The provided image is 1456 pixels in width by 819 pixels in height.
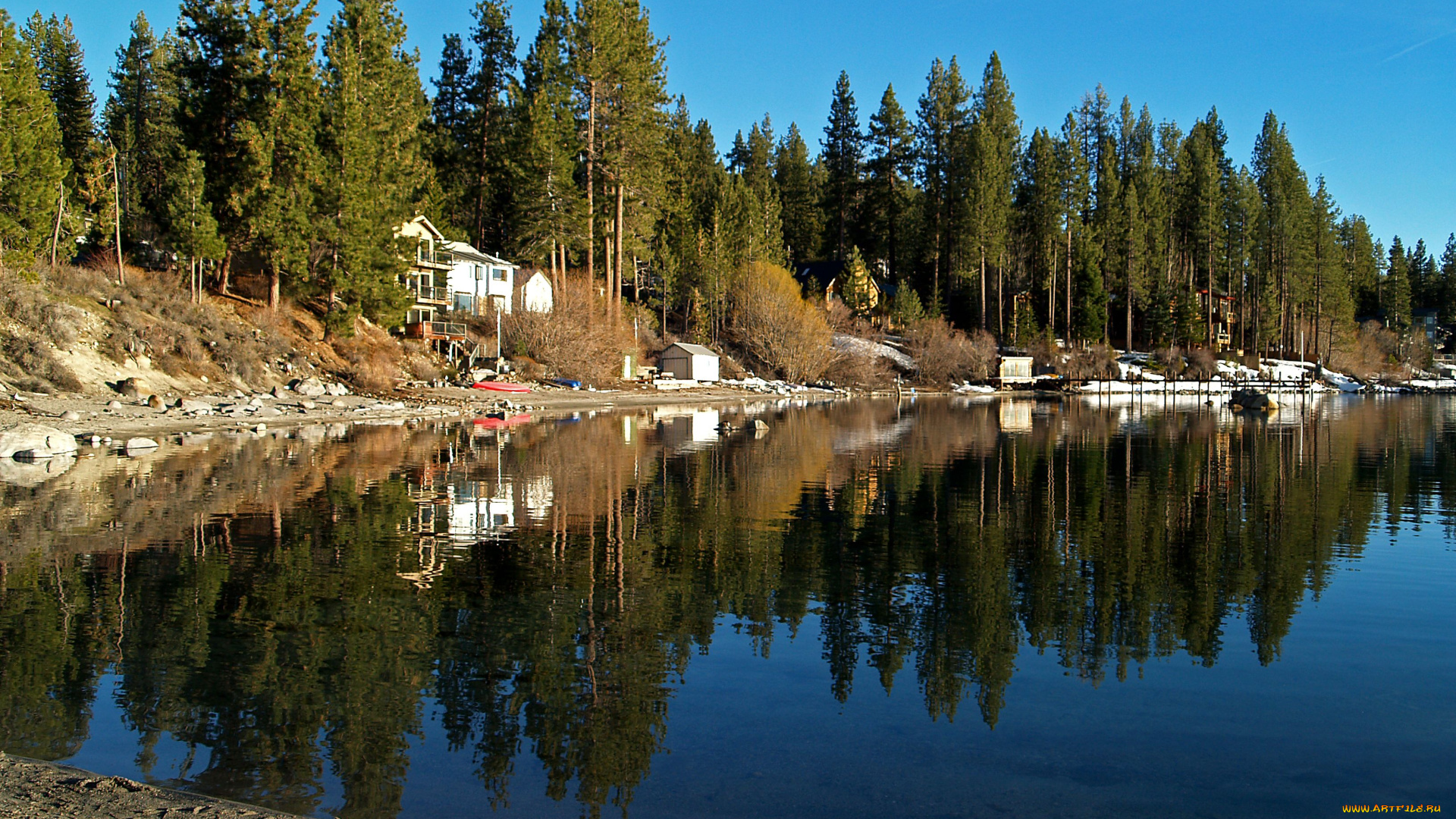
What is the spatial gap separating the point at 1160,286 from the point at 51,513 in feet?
312

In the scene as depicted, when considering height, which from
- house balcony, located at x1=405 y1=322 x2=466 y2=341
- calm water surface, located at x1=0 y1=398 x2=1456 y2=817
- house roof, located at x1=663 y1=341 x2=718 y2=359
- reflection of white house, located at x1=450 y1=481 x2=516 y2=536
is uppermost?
house balcony, located at x1=405 y1=322 x2=466 y2=341

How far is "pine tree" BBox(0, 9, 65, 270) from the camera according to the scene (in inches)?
1594

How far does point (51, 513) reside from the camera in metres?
16.0

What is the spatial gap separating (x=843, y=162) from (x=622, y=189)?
4201cm

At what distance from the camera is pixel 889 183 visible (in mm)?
96625

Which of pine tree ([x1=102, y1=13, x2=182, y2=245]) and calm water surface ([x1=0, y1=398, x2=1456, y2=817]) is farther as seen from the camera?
pine tree ([x1=102, y1=13, x2=182, y2=245])

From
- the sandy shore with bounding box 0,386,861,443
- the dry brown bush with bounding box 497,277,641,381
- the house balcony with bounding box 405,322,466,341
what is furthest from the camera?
the dry brown bush with bounding box 497,277,641,381

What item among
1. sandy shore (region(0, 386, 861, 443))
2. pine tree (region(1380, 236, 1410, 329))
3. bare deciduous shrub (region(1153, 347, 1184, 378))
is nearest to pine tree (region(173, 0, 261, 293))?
sandy shore (region(0, 386, 861, 443))

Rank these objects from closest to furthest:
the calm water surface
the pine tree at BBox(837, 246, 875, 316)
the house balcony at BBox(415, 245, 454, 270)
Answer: the calm water surface
the house balcony at BBox(415, 245, 454, 270)
the pine tree at BBox(837, 246, 875, 316)

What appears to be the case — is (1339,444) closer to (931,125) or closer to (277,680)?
(277,680)

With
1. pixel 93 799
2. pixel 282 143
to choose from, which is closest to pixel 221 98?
pixel 282 143

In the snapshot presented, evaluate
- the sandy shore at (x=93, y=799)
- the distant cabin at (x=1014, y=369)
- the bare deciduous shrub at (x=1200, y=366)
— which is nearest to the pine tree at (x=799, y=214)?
the distant cabin at (x=1014, y=369)

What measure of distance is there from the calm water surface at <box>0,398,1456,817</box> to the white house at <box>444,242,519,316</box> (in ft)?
136

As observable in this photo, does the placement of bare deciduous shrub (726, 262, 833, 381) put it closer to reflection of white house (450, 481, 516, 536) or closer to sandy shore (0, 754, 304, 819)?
reflection of white house (450, 481, 516, 536)
